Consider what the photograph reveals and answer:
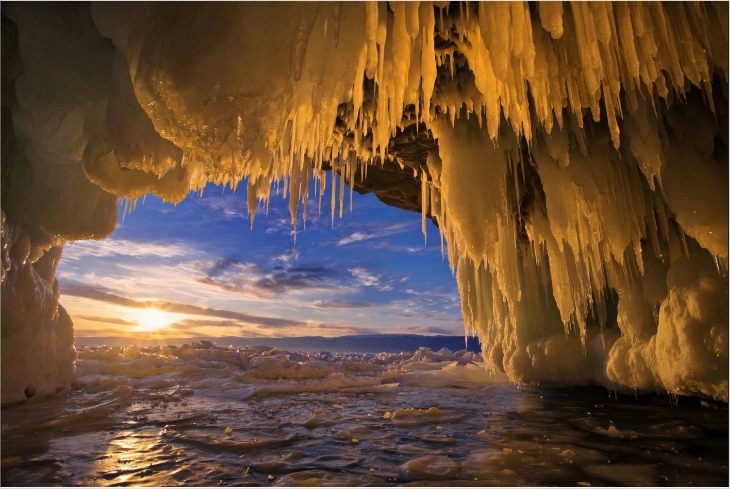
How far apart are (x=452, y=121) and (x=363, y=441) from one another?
3.61 m

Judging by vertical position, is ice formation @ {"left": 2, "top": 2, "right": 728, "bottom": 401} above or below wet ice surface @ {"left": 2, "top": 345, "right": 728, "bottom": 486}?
above

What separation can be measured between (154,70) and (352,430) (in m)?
3.80

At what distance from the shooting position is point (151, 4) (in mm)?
2332

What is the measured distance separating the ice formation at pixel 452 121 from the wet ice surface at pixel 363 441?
1207 mm

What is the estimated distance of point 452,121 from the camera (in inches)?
179

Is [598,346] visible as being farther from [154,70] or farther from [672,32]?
[154,70]

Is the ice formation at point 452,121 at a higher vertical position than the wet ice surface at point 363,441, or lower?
higher

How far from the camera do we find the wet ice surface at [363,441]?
8.91ft

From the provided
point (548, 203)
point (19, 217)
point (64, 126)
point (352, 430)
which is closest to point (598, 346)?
point (548, 203)

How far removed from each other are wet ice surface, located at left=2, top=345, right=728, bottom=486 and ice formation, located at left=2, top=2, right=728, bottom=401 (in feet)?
3.96

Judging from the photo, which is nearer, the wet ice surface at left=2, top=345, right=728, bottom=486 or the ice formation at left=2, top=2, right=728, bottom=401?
the ice formation at left=2, top=2, right=728, bottom=401

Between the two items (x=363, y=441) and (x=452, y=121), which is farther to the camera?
(x=452, y=121)

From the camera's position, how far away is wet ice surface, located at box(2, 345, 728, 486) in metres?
2.72

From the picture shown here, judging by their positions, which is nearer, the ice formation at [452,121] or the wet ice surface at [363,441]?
the ice formation at [452,121]
